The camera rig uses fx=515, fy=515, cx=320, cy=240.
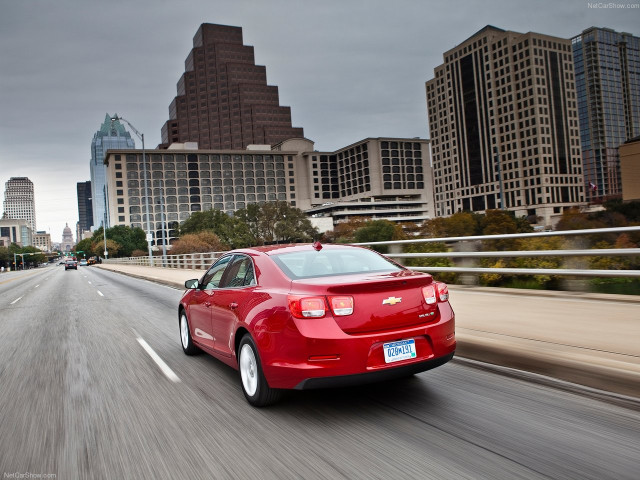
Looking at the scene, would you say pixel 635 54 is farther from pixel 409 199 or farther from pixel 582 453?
pixel 582 453

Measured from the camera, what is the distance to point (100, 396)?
16.8 feet

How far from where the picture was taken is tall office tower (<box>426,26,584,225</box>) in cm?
14338

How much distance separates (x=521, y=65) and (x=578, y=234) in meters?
157

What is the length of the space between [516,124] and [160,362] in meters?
157

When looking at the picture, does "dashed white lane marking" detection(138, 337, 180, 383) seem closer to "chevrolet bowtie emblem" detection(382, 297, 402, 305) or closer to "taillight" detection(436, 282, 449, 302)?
"chevrolet bowtie emblem" detection(382, 297, 402, 305)

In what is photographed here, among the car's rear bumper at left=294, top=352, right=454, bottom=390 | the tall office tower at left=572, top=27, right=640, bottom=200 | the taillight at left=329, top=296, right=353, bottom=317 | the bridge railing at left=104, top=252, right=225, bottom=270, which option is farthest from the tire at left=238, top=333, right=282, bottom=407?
the tall office tower at left=572, top=27, right=640, bottom=200

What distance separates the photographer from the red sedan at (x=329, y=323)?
12.8ft

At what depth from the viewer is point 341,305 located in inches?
157

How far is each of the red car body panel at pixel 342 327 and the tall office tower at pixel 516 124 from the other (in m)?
141

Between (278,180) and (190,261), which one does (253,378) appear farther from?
(278,180)

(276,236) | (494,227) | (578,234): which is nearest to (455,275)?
(578,234)

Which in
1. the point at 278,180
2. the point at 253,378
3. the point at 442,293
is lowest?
the point at 253,378

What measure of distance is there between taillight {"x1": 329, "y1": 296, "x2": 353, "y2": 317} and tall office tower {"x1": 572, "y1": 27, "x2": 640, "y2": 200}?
690ft

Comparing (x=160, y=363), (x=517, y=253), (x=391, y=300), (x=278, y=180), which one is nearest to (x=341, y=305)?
(x=391, y=300)
